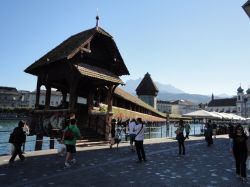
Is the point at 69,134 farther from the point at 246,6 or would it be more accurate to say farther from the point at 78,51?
the point at 78,51

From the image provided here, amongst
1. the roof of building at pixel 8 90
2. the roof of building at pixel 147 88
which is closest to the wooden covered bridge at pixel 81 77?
the roof of building at pixel 147 88

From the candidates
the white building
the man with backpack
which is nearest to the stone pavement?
the man with backpack

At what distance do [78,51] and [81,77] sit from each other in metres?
1.63

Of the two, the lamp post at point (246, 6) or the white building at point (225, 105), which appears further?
the white building at point (225, 105)

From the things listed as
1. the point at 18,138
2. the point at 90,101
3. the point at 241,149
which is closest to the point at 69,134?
the point at 18,138

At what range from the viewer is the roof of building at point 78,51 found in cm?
1781

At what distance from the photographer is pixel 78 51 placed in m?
17.8

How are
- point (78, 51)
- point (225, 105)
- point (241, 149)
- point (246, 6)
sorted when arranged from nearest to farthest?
point (241, 149) → point (246, 6) → point (78, 51) → point (225, 105)

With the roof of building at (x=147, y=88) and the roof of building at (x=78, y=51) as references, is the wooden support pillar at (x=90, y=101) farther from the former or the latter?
the roof of building at (x=147, y=88)

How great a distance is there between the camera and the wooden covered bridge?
1777 cm

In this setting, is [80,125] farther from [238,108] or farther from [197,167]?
[238,108]

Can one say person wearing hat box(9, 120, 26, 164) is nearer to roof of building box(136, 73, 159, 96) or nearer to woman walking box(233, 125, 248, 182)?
woman walking box(233, 125, 248, 182)

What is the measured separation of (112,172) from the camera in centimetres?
976

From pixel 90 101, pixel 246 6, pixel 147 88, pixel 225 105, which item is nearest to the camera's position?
pixel 246 6
